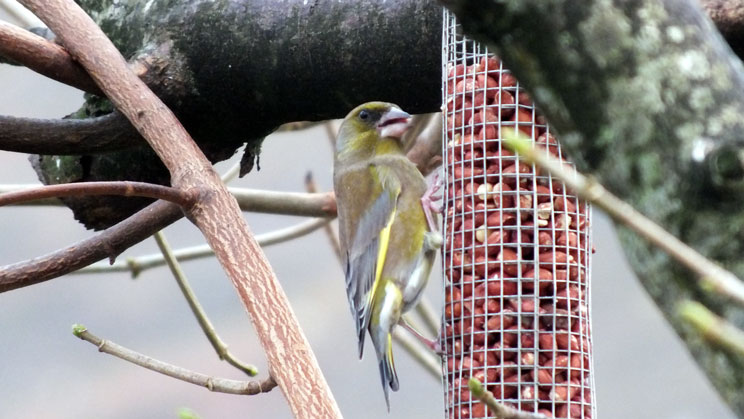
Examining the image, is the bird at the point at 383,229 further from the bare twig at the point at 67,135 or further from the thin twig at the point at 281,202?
the bare twig at the point at 67,135

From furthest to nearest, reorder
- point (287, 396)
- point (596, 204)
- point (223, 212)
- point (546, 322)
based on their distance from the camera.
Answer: point (546, 322) < point (223, 212) < point (287, 396) < point (596, 204)

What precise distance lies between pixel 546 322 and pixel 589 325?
0.63ft

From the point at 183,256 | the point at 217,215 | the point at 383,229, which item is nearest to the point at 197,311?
the point at 183,256

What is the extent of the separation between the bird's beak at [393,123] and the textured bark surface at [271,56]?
62cm

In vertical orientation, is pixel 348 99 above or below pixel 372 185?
above

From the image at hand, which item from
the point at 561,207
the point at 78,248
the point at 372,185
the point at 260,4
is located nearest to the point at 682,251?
the point at 78,248

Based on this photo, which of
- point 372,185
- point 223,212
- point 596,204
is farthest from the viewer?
point 372,185

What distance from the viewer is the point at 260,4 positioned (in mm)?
3240

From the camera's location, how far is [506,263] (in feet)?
10.1

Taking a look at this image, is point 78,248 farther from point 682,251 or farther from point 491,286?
point 682,251

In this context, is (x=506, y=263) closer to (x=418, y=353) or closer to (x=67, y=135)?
(x=418, y=353)

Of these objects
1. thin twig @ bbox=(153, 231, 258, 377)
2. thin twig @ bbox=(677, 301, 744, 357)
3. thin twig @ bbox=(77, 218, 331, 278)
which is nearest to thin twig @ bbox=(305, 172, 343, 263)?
thin twig @ bbox=(77, 218, 331, 278)

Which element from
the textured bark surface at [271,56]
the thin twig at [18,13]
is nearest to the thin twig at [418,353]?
the textured bark surface at [271,56]

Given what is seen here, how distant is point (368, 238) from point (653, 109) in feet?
9.84
